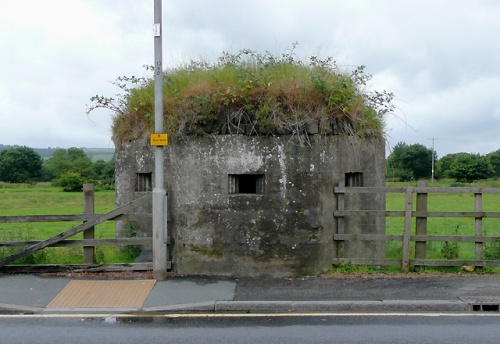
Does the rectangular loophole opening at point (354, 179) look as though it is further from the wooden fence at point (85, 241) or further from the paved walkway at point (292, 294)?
the wooden fence at point (85, 241)

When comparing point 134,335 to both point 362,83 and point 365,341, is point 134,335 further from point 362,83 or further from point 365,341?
point 362,83

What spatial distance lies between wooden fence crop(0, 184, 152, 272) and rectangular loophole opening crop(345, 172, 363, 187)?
13.5ft

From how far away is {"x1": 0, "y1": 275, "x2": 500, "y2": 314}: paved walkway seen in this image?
7926 millimetres

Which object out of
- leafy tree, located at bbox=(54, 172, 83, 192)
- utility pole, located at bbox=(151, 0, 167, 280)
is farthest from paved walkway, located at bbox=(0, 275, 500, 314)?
leafy tree, located at bbox=(54, 172, 83, 192)

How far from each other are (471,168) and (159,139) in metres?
87.0

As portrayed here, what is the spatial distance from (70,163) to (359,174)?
238ft

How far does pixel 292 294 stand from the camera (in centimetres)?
848

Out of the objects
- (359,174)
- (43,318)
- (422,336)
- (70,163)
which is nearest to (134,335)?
(43,318)

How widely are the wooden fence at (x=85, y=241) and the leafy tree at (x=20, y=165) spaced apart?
75.0 meters

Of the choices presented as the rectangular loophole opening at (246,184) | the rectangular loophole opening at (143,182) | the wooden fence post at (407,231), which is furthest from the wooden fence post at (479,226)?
the rectangular loophole opening at (143,182)

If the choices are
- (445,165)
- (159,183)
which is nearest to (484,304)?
(159,183)

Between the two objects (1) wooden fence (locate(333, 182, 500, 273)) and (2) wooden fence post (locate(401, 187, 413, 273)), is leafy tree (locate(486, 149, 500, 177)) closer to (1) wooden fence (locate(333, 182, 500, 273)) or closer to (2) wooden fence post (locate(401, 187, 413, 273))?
(1) wooden fence (locate(333, 182, 500, 273))

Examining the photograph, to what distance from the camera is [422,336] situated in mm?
6672

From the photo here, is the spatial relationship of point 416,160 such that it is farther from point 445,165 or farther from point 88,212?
point 88,212
